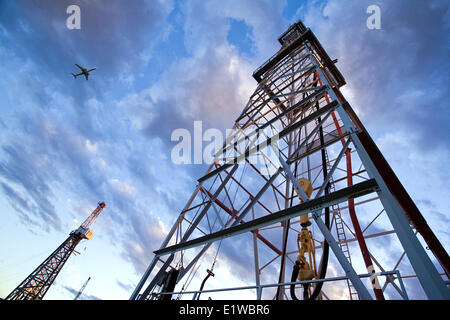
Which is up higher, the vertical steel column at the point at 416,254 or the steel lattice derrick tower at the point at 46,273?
the steel lattice derrick tower at the point at 46,273

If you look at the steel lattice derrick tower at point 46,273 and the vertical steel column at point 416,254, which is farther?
the steel lattice derrick tower at point 46,273

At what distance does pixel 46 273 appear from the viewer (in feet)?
111

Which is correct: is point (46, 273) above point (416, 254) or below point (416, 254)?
above

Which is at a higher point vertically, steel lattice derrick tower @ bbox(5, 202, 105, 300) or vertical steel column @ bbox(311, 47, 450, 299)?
steel lattice derrick tower @ bbox(5, 202, 105, 300)

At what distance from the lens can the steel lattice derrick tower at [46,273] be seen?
3162 centimetres

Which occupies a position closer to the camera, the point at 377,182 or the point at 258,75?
the point at 377,182

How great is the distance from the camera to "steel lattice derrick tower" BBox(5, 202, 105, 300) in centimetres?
3162

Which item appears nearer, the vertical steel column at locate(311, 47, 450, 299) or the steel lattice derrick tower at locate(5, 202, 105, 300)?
the vertical steel column at locate(311, 47, 450, 299)

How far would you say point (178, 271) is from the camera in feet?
19.2

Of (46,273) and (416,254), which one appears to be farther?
(46,273)
